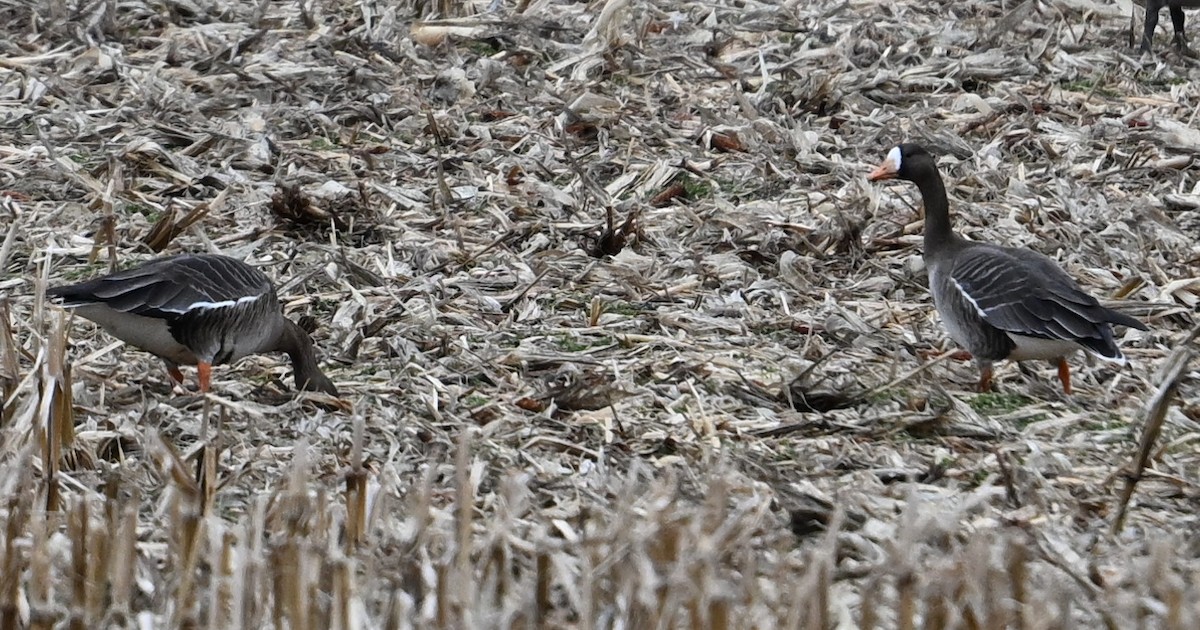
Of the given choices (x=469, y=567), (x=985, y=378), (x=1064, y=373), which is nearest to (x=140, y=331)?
(x=469, y=567)

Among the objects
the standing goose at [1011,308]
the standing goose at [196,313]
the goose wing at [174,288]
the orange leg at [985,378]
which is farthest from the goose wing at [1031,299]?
the goose wing at [174,288]

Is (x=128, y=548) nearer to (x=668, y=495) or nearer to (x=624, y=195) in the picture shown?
(x=668, y=495)

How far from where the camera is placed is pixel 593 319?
7.10m

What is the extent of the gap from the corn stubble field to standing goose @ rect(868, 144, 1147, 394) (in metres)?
0.21

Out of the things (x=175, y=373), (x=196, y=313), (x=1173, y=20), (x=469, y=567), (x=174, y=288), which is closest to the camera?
(x=469, y=567)

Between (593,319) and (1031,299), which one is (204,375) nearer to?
(593,319)

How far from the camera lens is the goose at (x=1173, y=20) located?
11.0 m

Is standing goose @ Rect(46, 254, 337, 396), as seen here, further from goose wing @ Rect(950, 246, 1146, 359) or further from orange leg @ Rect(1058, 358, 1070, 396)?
orange leg @ Rect(1058, 358, 1070, 396)

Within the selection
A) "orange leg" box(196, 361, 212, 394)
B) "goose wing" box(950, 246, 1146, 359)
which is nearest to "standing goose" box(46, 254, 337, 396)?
"orange leg" box(196, 361, 212, 394)

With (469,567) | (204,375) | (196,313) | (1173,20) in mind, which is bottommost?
(1173,20)

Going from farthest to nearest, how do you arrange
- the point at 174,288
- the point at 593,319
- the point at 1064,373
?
the point at 593,319 → the point at 1064,373 → the point at 174,288

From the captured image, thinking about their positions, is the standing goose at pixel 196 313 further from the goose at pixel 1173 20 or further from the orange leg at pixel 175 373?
the goose at pixel 1173 20

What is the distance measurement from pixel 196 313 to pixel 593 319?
1760 mm

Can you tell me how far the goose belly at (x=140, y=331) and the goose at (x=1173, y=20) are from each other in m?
7.20
